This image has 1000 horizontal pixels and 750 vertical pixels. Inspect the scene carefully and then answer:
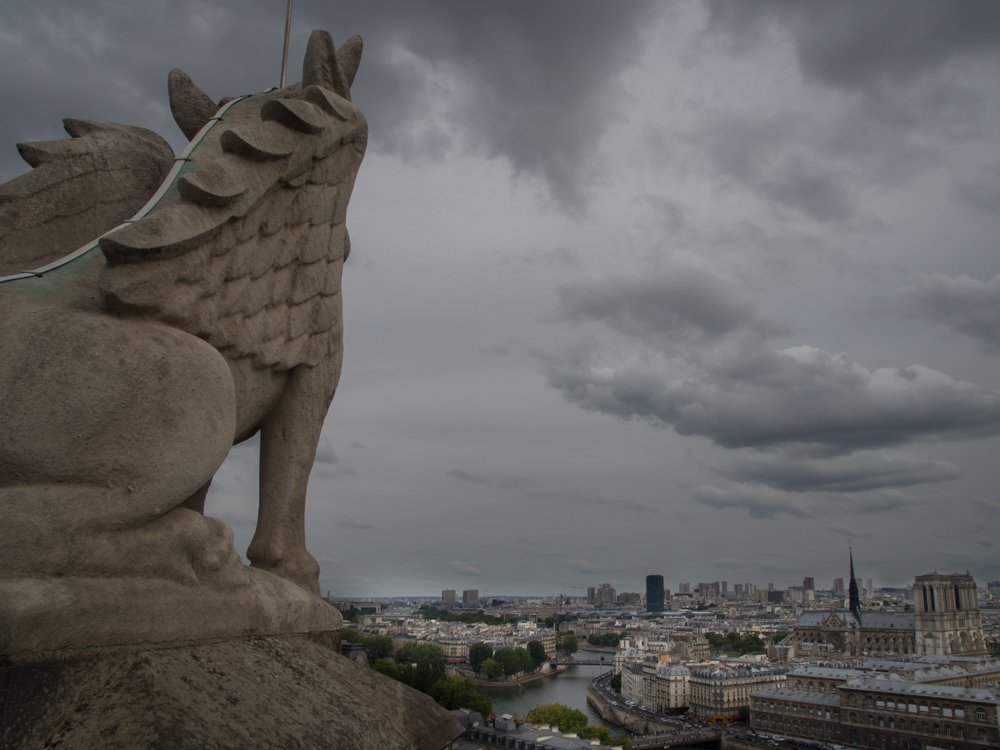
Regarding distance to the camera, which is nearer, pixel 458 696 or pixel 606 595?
pixel 458 696

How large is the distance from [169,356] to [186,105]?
1314 millimetres

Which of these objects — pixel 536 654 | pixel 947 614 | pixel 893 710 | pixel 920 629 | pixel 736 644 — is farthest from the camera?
pixel 736 644

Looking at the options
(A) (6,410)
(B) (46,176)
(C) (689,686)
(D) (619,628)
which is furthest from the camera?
(D) (619,628)

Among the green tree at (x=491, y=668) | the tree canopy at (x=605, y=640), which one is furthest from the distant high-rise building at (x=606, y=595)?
the green tree at (x=491, y=668)

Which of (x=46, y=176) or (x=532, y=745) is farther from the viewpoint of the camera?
(x=532, y=745)

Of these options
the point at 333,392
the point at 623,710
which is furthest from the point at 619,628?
the point at 333,392

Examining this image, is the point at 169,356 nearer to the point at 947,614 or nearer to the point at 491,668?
the point at 491,668

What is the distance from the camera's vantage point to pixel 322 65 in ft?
8.48

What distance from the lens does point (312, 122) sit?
2.32 m

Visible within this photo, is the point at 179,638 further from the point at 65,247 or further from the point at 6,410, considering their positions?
the point at 65,247

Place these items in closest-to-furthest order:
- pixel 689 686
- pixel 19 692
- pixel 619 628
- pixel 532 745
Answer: pixel 19 692 → pixel 532 745 → pixel 689 686 → pixel 619 628

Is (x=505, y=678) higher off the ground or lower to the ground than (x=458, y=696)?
lower

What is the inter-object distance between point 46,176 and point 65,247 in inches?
8.5

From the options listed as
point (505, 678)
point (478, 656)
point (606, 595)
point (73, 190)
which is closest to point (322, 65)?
point (73, 190)
